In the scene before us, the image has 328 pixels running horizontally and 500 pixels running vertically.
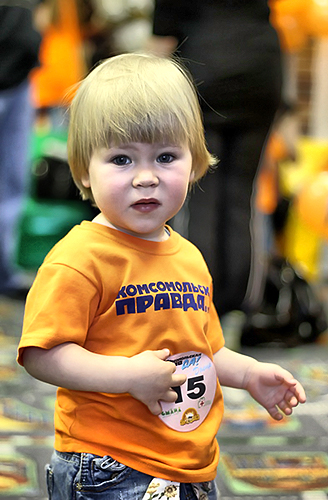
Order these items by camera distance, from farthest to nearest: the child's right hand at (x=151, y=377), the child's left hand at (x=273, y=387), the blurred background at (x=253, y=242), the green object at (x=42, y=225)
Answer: the green object at (x=42, y=225) → the blurred background at (x=253, y=242) → the child's left hand at (x=273, y=387) → the child's right hand at (x=151, y=377)

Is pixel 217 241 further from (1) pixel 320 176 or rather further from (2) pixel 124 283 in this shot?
(2) pixel 124 283

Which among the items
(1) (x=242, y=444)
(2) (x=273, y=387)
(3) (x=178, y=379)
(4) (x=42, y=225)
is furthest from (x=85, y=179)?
(4) (x=42, y=225)

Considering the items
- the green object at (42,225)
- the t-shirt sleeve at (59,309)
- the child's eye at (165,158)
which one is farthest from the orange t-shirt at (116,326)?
the green object at (42,225)

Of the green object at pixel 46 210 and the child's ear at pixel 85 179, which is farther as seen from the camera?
the green object at pixel 46 210

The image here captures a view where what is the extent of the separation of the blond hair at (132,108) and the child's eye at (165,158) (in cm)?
2

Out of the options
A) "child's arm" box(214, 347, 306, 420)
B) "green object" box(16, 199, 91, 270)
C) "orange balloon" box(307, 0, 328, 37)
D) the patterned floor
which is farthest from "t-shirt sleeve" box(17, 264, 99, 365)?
"green object" box(16, 199, 91, 270)

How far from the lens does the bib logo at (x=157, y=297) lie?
93 cm

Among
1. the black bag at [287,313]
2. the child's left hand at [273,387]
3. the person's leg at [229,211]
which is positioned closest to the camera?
the child's left hand at [273,387]

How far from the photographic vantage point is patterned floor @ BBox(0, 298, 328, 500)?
152 centimetres

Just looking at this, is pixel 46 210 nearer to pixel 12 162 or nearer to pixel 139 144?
pixel 12 162

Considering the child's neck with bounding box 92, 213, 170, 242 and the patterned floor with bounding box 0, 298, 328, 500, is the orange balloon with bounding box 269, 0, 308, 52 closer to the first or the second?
the patterned floor with bounding box 0, 298, 328, 500

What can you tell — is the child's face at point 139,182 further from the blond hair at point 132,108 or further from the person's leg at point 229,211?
the person's leg at point 229,211

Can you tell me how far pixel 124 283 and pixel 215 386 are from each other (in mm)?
197

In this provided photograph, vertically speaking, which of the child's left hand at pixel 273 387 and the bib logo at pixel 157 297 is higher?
the bib logo at pixel 157 297
